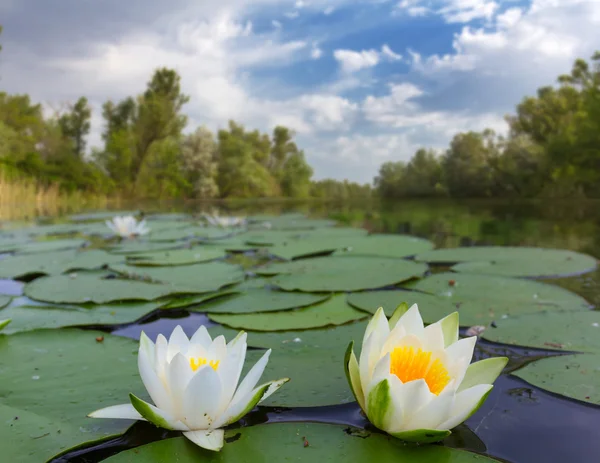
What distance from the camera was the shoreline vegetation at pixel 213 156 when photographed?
53.9ft

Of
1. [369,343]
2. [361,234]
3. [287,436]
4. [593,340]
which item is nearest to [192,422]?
[287,436]

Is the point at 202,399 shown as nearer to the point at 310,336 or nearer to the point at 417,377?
the point at 417,377

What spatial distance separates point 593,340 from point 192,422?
1.08 m

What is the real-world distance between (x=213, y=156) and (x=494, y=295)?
25.0m

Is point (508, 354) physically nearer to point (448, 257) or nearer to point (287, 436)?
point (287, 436)

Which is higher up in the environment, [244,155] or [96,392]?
[244,155]

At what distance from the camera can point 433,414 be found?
646 millimetres

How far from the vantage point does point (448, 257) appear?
262cm

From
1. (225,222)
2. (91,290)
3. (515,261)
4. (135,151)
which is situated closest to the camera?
(91,290)

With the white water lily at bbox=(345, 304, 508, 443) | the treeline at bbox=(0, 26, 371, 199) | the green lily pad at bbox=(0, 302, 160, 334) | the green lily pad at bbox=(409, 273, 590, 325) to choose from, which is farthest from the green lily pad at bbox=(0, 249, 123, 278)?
the treeline at bbox=(0, 26, 371, 199)

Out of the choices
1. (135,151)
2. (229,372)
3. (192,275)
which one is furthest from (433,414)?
(135,151)

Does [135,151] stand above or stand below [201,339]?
above

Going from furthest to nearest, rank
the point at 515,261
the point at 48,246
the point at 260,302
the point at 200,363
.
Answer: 1. the point at 48,246
2. the point at 515,261
3. the point at 260,302
4. the point at 200,363


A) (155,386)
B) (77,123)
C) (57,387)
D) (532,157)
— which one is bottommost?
(57,387)
